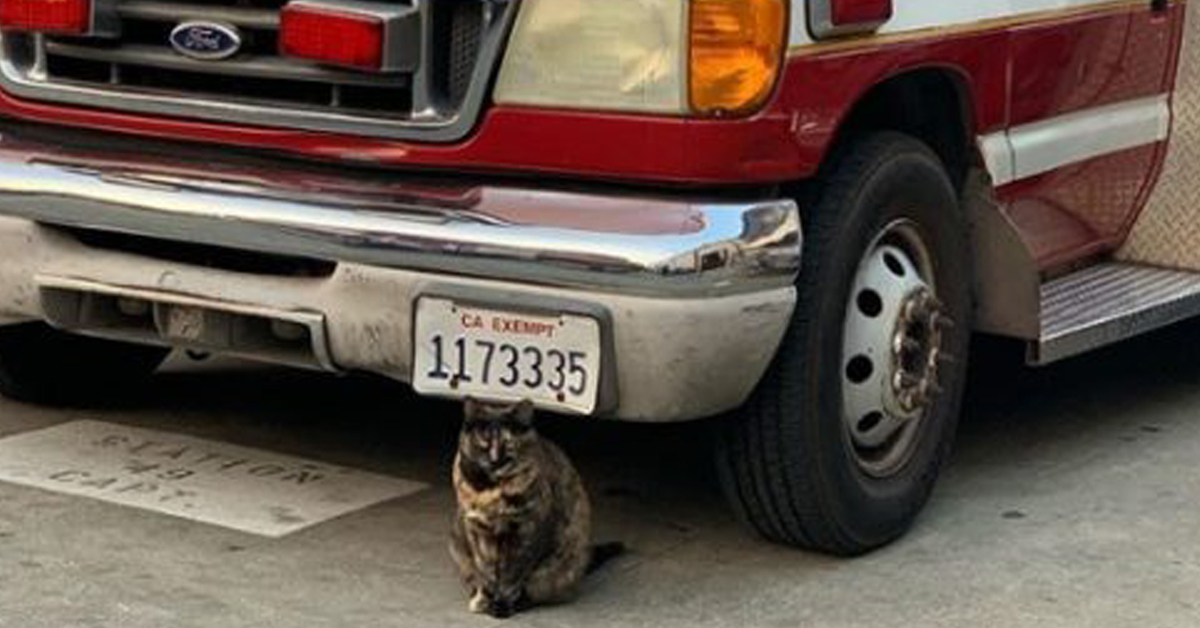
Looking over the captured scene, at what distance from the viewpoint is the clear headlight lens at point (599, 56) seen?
502 cm

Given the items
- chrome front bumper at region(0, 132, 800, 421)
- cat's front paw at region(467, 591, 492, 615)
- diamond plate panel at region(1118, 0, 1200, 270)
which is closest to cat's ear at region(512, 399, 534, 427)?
chrome front bumper at region(0, 132, 800, 421)

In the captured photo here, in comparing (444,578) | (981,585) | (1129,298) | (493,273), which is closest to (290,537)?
(444,578)

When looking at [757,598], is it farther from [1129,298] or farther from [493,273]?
[1129,298]

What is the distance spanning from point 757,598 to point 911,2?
139 cm

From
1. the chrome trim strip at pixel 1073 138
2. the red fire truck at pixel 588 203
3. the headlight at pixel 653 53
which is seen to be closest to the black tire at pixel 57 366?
the red fire truck at pixel 588 203

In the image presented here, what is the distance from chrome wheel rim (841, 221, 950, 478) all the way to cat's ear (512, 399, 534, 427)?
80cm

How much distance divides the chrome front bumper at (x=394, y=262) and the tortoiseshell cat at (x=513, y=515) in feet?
0.68

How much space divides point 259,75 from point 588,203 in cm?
89

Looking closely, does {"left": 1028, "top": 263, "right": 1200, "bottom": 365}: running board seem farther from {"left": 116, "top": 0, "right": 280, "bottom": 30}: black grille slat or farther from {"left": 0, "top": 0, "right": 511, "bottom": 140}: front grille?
{"left": 116, "top": 0, "right": 280, "bottom": 30}: black grille slat

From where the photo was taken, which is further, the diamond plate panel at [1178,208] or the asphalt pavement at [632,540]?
the diamond plate panel at [1178,208]

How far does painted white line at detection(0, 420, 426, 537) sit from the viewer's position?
5.80 m

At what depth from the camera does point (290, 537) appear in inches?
221

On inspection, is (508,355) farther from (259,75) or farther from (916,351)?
(916,351)

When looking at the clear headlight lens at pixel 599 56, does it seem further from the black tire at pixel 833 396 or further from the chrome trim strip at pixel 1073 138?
the chrome trim strip at pixel 1073 138
